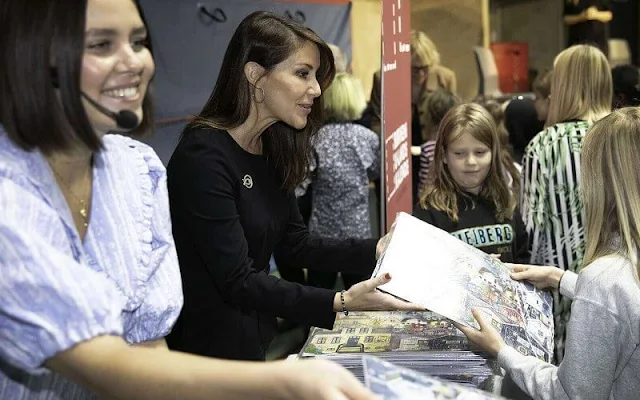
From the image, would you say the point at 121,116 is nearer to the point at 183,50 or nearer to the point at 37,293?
the point at 37,293

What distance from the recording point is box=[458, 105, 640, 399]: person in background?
139cm

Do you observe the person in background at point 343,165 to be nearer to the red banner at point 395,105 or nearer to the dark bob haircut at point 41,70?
the red banner at point 395,105

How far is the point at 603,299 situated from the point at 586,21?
24.1 ft

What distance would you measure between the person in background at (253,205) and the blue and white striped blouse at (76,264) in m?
0.44

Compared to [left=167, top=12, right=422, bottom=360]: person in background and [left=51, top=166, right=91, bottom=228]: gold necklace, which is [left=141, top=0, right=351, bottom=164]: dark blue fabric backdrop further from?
[left=51, top=166, right=91, bottom=228]: gold necklace

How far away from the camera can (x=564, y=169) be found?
8.90 ft

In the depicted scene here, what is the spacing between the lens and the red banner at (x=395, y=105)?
6.61 feet

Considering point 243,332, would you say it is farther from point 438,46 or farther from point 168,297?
point 438,46

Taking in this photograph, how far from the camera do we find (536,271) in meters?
1.92

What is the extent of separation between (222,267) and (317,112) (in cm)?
59

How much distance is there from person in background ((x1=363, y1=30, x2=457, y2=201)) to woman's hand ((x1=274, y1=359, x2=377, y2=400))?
10.3 ft

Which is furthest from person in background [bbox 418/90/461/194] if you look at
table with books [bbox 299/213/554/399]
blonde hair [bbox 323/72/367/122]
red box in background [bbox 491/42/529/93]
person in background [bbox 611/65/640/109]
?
red box in background [bbox 491/42/529/93]

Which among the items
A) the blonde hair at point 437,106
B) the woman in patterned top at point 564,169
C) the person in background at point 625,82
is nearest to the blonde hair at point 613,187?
the woman in patterned top at point 564,169

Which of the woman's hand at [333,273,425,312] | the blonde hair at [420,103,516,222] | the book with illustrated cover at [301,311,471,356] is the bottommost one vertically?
the book with illustrated cover at [301,311,471,356]
